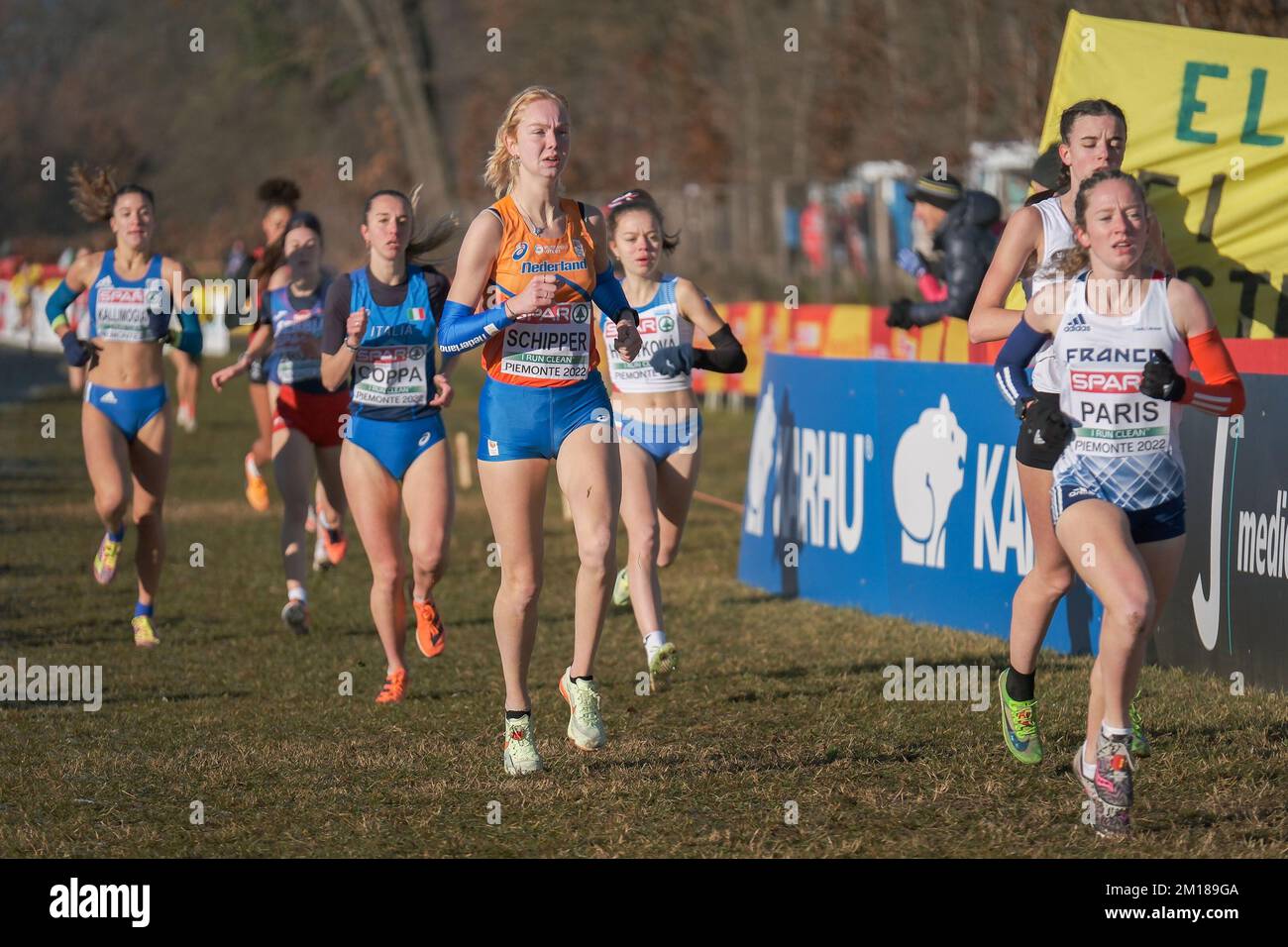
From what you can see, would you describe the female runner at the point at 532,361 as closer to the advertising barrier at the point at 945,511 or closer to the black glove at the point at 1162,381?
the black glove at the point at 1162,381

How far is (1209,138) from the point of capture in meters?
10.7

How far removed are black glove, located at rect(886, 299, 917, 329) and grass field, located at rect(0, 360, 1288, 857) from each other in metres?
1.68

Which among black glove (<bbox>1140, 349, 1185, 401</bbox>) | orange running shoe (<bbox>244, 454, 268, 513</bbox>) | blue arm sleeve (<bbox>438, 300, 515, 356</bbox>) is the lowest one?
orange running shoe (<bbox>244, 454, 268, 513</bbox>)

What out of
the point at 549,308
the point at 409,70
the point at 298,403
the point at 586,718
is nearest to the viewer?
the point at 549,308

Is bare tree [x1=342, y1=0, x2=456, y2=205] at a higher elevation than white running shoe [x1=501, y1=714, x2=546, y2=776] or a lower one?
higher

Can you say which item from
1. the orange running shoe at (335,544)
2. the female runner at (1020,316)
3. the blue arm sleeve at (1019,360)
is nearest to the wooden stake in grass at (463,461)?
the orange running shoe at (335,544)

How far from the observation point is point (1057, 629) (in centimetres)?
923

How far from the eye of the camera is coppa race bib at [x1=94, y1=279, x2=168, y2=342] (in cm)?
995

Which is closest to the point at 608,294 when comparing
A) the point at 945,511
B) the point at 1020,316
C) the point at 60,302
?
the point at 1020,316

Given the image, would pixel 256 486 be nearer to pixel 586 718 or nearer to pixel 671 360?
pixel 671 360

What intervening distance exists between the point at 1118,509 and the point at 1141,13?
1401cm

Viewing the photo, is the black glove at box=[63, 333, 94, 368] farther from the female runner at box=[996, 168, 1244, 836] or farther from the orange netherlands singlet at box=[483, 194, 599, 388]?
the female runner at box=[996, 168, 1244, 836]

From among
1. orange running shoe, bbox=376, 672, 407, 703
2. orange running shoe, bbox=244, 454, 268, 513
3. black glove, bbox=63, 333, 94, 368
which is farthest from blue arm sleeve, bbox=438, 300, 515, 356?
orange running shoe, bbox=244, 454, 268, 513

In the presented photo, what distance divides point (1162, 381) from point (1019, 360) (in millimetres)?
723
